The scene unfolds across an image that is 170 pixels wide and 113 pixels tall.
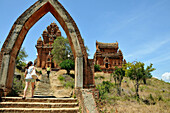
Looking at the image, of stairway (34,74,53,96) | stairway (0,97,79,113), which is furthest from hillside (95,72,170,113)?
stairway (34,74,53,96)

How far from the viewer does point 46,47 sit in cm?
3566

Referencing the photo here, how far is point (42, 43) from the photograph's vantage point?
3644 centimetres

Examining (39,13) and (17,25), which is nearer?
(17,25)

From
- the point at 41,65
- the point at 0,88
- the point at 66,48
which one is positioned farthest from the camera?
the point at 41,65

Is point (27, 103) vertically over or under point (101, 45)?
under

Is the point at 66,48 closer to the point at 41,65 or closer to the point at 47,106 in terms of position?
the point at 41,65

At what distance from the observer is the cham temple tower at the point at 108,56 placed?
36969 mm

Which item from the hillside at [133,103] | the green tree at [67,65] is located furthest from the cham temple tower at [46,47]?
the hillside at [133,103]

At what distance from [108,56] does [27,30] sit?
32571 mm

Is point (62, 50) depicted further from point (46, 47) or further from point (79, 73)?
point (79, 73)

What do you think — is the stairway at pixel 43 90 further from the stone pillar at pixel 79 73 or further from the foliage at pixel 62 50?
the foliage at pixel 62 50

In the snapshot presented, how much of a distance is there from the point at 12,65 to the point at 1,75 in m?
0.79

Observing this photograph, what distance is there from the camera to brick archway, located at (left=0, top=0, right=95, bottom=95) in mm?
6391

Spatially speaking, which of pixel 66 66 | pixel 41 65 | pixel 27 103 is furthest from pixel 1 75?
pixel 41 65
